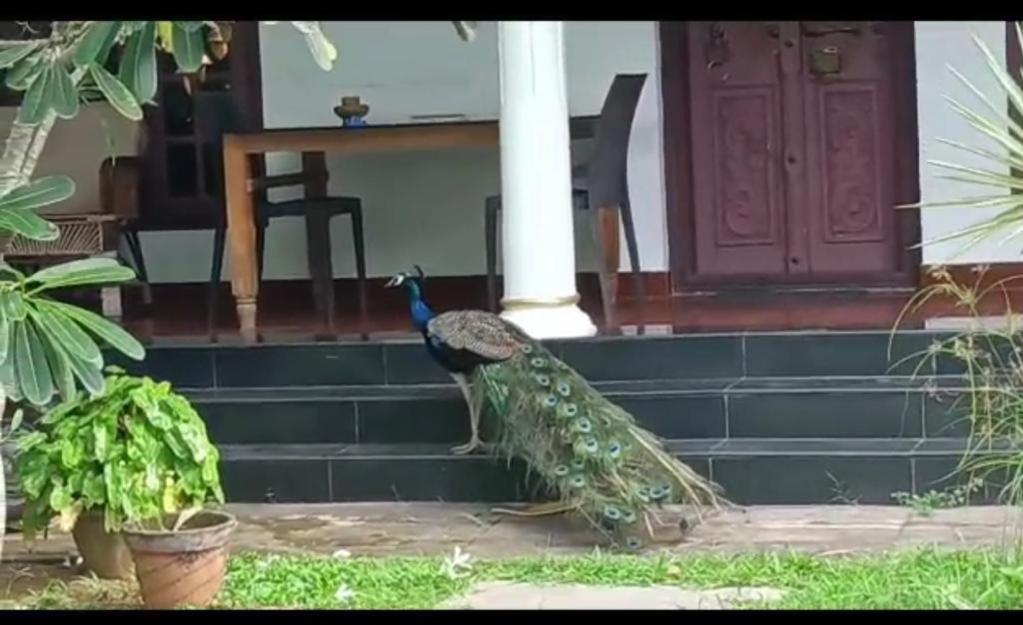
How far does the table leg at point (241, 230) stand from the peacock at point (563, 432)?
4.26ft

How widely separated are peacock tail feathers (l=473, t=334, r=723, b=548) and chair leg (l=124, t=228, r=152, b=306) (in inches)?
128

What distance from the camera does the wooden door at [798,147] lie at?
6895 millimetres

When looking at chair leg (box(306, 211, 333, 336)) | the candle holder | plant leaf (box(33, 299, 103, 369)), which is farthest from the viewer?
the candle holder

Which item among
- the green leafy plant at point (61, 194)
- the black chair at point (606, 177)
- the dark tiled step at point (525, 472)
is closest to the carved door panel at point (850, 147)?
the black chair at point (606, 177)

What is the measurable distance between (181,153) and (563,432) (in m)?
3.97

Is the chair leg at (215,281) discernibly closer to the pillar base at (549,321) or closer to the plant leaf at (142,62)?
the pillar base at (549,321)

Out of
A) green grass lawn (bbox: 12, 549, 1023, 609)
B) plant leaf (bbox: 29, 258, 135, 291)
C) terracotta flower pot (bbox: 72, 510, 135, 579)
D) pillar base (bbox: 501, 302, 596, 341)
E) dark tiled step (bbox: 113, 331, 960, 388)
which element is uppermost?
plant leaf (bbox: 29, 258, 135, 291)

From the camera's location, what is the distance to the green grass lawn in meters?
3.62

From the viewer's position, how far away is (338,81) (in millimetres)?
7715

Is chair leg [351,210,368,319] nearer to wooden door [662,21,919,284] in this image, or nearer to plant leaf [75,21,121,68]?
wooden door [662,21,919,284]

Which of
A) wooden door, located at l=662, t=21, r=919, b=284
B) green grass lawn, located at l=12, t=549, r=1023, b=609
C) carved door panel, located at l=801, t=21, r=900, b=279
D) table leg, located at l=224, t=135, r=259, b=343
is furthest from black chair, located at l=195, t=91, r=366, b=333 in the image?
green grass lawn, located at l=12, t=549, r=1023, b=609
